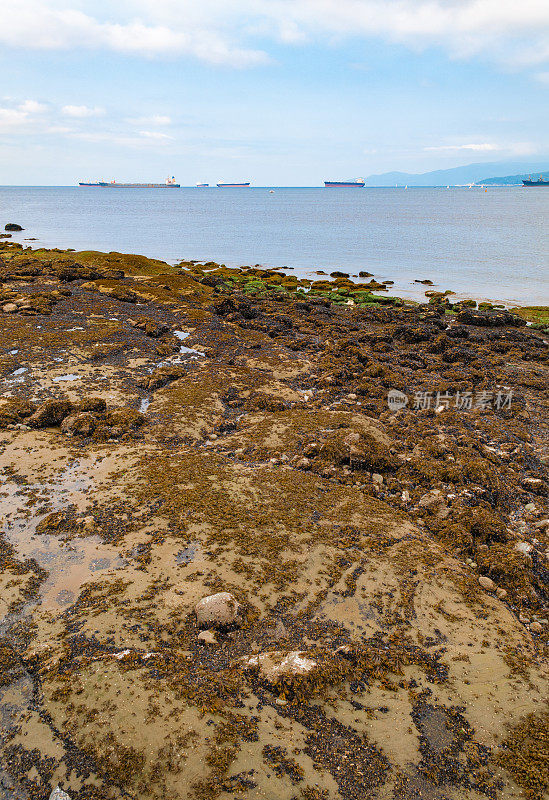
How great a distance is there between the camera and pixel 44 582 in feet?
24.2

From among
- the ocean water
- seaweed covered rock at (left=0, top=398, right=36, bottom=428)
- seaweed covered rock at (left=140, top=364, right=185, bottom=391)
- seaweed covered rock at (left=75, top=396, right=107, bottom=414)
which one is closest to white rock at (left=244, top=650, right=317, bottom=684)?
seaweed covered rock at (left=75, top=396, right=107, bottom=414)

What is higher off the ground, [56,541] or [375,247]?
[375,247]

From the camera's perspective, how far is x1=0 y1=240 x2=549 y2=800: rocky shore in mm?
5000

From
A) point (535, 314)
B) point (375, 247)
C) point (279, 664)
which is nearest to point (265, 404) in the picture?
point (279, 664)

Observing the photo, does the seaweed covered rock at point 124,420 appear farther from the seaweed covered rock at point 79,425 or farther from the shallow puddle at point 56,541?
the shallow puddle at point 56,541

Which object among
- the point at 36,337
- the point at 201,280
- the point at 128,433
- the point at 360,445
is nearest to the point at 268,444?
the point at 360,445

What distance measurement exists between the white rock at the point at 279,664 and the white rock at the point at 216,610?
689 mm

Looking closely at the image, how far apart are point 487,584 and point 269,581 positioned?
13.0 feet

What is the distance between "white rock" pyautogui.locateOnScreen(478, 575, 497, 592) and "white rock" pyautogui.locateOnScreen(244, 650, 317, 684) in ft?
12.5

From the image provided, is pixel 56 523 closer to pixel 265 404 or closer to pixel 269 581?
pixel 269 581

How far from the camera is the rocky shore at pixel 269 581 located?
500 cm

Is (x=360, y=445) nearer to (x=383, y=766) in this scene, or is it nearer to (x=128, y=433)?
(x=128, y=433)

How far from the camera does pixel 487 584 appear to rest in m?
7.91

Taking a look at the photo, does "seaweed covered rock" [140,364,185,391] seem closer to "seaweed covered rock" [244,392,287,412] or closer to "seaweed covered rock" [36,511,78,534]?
"seaweed covered rock" [244,392,287,412]
